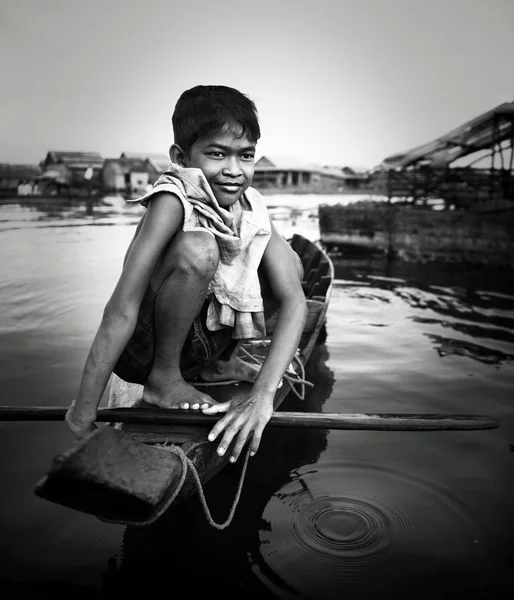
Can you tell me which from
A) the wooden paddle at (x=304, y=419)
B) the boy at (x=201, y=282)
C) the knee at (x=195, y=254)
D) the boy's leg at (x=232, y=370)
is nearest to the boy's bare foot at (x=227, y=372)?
the boy's leg at (x=232, y=370)

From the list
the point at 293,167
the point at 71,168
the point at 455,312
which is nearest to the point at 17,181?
the point at 71,168

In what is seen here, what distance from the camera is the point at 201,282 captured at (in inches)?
58.4

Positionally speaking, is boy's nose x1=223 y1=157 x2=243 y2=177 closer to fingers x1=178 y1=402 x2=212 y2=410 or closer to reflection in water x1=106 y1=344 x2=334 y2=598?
fingers x1=178 y1=402 x2=212 y2=410

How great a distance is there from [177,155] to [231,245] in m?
0.34

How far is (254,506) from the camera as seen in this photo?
1.84 metres

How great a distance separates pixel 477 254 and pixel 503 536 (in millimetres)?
7285

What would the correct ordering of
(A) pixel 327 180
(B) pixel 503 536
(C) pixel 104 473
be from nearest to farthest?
(C) pixel 104 473
(B) pixel 503 536
(A) pixel 327 180

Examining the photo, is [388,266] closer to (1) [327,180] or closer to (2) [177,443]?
(2) [177,443]

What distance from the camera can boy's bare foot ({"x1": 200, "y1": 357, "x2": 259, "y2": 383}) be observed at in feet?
5.96

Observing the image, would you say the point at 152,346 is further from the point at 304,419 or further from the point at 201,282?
the point at 304,419

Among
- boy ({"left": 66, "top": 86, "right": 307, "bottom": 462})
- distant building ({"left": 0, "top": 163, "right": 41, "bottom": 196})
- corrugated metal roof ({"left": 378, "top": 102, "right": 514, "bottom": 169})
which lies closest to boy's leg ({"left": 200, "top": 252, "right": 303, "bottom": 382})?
boy ({"left": 66, "top": 86, "right": 307, "bottom": 462})

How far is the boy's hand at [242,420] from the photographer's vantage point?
1389 mm

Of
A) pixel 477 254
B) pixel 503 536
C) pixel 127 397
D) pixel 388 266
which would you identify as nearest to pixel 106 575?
pixel 127 397

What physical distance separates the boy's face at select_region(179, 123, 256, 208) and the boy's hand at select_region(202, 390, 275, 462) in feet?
1.99
